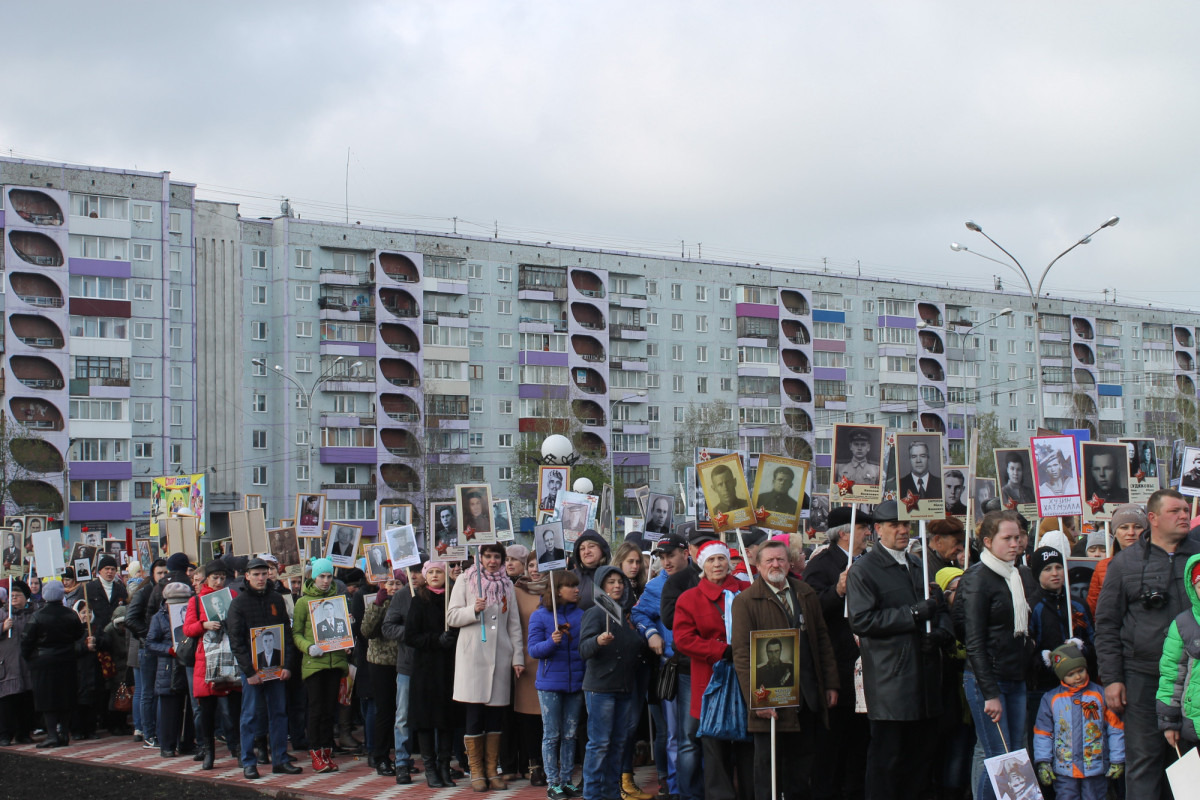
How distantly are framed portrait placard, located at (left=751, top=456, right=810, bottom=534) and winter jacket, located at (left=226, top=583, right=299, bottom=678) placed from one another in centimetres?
581

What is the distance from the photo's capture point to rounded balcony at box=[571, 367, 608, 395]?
292 feet

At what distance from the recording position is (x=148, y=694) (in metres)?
16.4

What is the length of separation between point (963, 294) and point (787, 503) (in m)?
97.4

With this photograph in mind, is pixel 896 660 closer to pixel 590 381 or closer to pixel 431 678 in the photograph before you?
pixel 431 678

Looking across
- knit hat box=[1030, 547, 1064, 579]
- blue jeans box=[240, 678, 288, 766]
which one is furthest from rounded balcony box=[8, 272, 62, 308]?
knit hat box=[1030, 547, 1064, 579]

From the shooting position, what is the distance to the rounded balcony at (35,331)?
73000mm

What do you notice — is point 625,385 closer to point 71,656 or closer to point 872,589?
point 71,656

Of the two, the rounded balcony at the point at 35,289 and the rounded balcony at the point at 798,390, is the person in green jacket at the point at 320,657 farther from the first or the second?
the rounded balcony at the point at 798,390

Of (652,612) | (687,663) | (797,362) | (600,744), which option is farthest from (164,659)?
(797,362)

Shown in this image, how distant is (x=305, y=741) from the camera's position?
15.6 m

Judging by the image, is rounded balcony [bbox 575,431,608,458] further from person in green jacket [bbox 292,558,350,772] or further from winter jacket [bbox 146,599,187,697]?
person in green jacket [bbox 292,558,350,772]

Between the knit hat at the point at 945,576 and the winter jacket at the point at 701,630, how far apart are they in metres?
1.86

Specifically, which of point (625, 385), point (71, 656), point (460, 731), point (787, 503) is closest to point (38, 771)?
point (71, 656)

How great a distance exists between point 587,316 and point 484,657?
7692 cm
